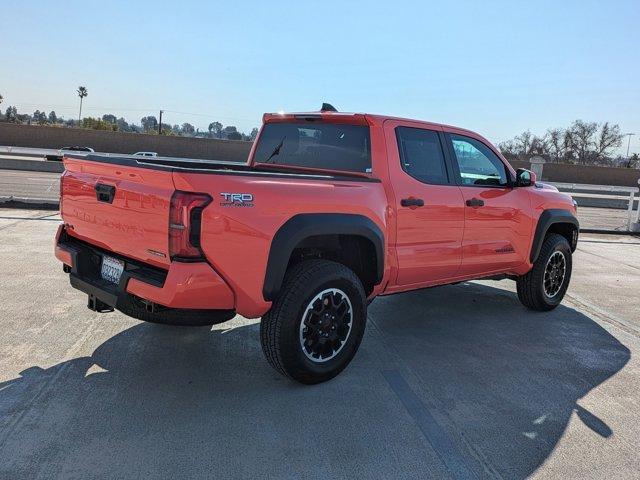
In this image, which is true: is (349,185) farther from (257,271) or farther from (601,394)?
(601,394)

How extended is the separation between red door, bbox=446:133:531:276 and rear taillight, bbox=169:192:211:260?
2.60 m

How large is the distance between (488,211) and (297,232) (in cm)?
235

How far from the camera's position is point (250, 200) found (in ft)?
10.3

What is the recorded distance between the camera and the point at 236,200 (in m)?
3.07

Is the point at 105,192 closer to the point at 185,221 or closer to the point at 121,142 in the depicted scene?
the point at 185,221

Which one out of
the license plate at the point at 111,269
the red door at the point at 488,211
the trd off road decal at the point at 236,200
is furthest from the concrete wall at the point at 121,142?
the trd off road decal at the point at 236,200

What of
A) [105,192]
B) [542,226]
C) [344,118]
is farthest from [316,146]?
[542,226]

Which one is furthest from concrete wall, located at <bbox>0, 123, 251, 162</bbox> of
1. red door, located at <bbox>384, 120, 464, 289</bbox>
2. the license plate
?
the license plate

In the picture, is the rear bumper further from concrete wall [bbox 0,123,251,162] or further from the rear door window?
concrete wall [bbox 0,123,251,162]

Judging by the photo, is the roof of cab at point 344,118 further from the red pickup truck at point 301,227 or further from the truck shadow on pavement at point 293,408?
the truck shadow on pavement at point 293,408

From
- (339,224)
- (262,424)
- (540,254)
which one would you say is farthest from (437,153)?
(262,424)

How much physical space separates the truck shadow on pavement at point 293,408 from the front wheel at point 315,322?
18 cm

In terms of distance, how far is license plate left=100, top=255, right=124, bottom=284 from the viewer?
3.43 metres

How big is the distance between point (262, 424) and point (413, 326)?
2391mm
